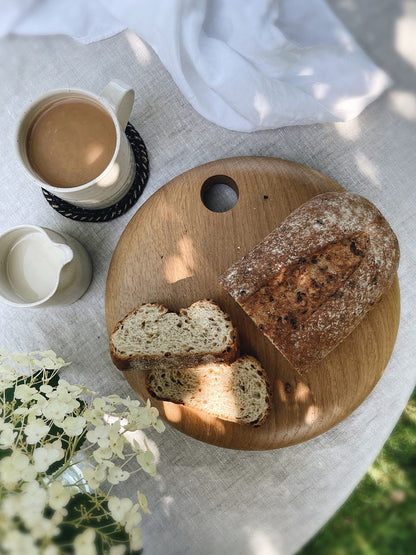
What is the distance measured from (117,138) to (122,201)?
23 cm

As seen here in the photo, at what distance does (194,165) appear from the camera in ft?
3.71

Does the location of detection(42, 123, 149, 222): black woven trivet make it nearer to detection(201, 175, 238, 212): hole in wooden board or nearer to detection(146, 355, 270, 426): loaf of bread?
detection(201, 175, 238, 212): hole in wooden board

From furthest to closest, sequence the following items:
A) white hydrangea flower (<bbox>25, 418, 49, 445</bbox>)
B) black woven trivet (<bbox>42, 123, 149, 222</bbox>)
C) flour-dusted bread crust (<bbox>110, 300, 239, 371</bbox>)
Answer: black woven trivet (<bbox>42, 123, 149, 222</bbox>) < flour-dusted bread crust (<bbox>110, 300, 239, 371</bbox>) < white hydrangea flower (<bbox>25, 418, 49, 445</bbox>)

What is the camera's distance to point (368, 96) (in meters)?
1.07

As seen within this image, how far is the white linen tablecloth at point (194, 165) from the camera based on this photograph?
3.55 ft

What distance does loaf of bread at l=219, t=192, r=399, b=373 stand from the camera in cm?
91

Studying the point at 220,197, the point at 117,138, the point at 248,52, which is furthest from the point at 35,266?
the point at 248,52

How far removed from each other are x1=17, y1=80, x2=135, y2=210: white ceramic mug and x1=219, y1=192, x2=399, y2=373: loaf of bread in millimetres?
325

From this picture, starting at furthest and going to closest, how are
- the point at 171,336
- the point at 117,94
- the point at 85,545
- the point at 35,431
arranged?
the point at 171,336 → the point at 117,94 → the point at 35,431 → the point at 85,545

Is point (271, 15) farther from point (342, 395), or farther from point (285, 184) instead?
point (342, 395)

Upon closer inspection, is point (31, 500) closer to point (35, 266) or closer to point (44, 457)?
point (44, 457)

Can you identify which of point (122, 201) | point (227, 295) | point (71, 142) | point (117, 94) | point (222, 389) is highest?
point (117, 94)

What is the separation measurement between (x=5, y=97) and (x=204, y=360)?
0.83 m

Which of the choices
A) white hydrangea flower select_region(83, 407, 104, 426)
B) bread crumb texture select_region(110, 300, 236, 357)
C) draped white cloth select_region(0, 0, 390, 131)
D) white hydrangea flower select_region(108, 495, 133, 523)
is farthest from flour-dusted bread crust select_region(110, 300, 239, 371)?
draped white cloth select_region(0, 0, 390, 131)
